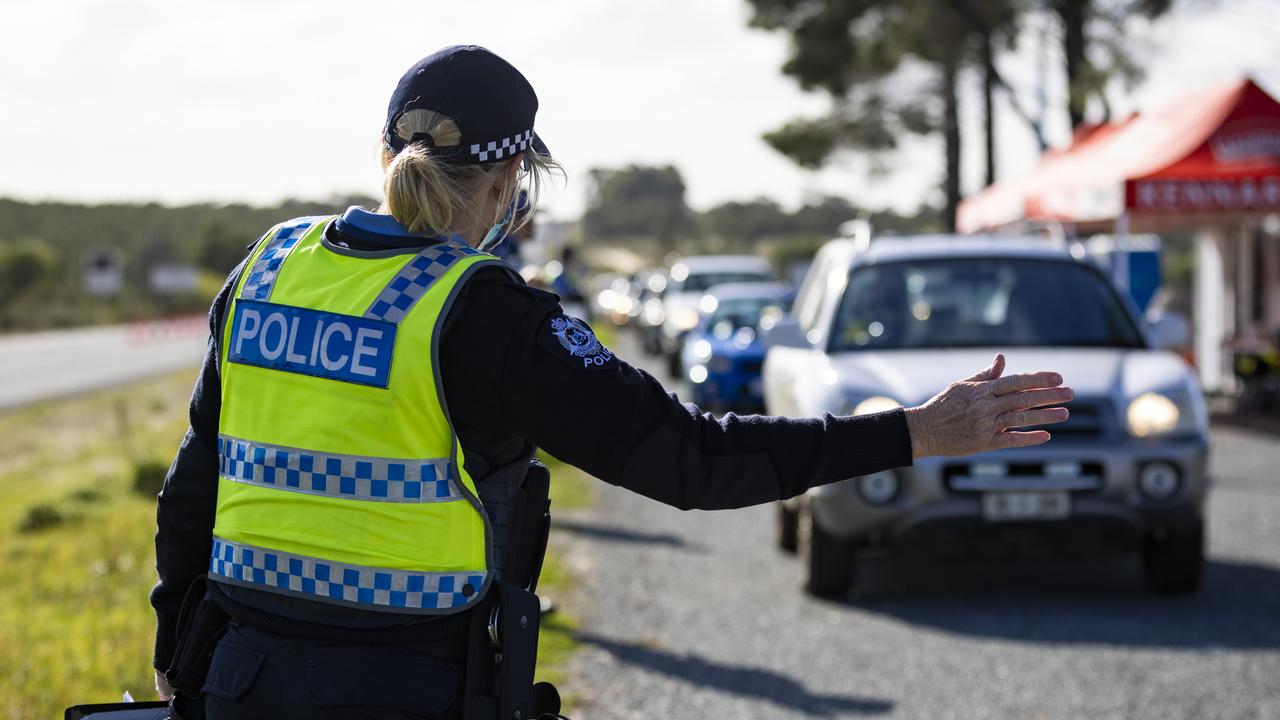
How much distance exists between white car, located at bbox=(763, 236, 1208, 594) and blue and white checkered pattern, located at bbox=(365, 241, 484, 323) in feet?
15.9

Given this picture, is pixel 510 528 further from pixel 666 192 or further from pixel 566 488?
pixel 666 192

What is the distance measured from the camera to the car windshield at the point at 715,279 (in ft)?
94.3

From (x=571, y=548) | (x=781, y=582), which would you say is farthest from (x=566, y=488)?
(x=781, y=582)

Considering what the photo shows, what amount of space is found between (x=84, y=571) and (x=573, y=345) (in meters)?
7.43

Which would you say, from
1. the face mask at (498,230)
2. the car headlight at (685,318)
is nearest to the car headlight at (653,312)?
the car headlight at (685,318)

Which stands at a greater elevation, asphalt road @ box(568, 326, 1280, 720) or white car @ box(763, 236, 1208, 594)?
white car @ box(763, 236, 1208, 594)

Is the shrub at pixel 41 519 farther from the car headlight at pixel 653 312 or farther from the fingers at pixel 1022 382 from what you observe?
the car headlight at pixel 653 312

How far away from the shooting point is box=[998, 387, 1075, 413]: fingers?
7.95ft

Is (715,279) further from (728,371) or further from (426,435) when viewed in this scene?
(426,435)

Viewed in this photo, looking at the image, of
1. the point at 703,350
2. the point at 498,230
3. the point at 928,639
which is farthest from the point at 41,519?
the point at 498,230

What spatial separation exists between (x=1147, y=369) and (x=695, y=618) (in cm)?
237

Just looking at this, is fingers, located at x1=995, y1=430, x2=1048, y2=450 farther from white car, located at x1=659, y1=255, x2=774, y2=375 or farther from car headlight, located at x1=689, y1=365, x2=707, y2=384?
white car, located at x1=659, y1=255, x2=774, y2=375

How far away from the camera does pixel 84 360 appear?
121 ft

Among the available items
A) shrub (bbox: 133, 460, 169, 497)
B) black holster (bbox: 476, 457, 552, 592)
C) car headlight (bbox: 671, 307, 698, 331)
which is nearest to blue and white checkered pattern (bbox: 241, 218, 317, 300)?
black holster (bbox: 476, 457, 552, 592)
